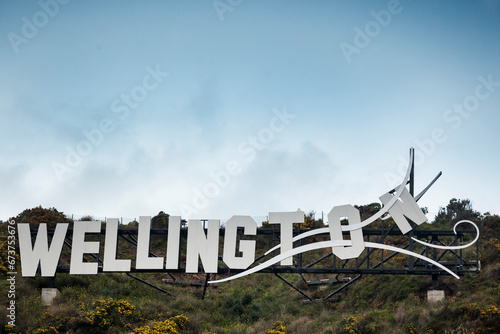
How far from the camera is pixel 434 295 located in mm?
30641

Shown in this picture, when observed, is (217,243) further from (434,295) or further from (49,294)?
(434,295)

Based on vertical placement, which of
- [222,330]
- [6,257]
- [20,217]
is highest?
[20,217]

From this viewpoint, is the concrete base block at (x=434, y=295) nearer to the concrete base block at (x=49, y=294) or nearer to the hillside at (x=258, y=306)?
the hillside at (x=258, y=306)

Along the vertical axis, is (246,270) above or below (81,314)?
above

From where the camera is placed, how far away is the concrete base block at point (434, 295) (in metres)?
30.5

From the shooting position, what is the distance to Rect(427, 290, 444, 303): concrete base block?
99.9 feet

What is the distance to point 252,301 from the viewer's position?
35.2 m

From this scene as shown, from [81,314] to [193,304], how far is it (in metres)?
8.37

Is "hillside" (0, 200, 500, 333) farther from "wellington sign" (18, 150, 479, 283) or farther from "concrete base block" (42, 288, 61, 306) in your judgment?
"wellington sign" (18, 150, 479, 283)

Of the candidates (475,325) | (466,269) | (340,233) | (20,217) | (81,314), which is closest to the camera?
(475,325)

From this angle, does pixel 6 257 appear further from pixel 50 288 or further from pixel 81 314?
pixel 81 314

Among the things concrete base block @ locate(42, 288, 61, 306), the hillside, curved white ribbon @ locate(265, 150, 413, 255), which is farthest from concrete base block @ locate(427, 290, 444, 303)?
concrete base block @ locate(42, 288, 61, 306)

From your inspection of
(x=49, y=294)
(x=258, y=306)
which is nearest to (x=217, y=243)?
(x=258, y=306)

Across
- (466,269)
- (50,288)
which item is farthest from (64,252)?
(466,269)
